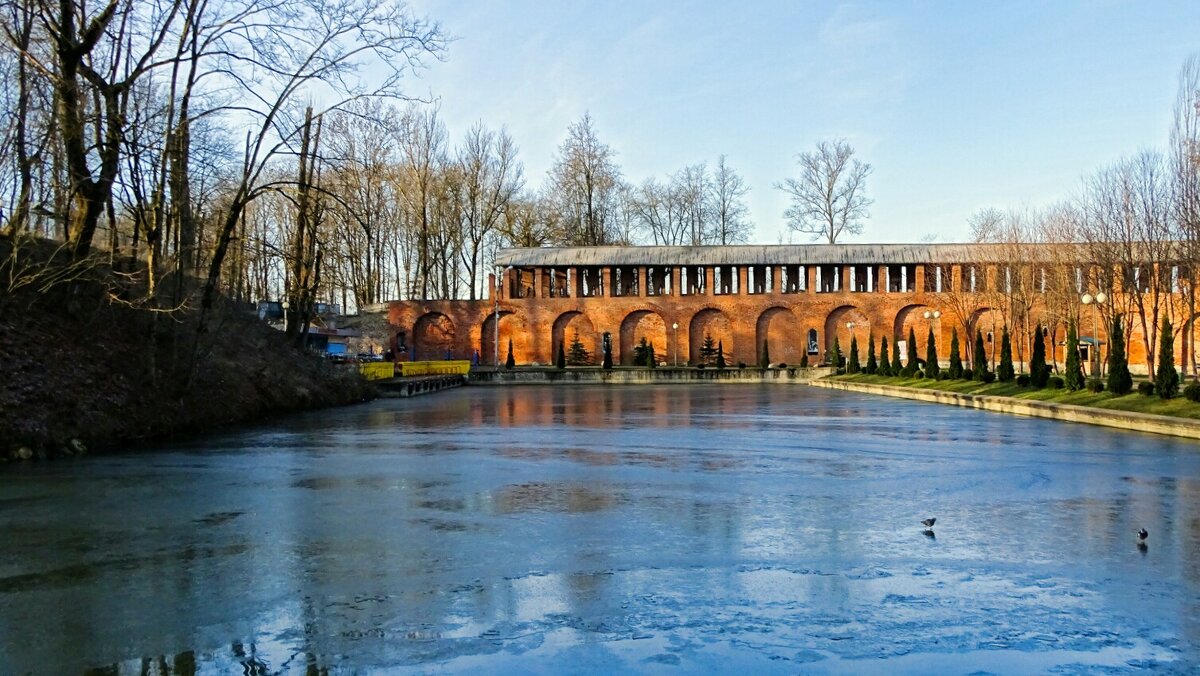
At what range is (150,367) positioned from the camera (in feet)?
60.9

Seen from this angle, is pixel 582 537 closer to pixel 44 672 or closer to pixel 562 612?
pixel 562 612

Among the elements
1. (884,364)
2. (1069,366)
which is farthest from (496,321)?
(1069,366)

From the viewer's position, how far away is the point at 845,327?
Result: 165ft

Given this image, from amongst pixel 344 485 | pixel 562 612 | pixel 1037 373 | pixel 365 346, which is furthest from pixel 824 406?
pixel 365 346

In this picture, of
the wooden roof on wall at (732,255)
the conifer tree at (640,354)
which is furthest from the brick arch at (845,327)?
the conifer tree at (640,354)

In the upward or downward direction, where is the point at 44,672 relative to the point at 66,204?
downward

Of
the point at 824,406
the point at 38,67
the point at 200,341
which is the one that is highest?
the point at 38,67

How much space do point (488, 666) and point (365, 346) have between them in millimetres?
48248

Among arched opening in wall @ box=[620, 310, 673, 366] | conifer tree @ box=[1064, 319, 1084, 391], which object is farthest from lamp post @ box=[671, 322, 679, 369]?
conifer tree @ box=[1064, 319, 1084, 391]

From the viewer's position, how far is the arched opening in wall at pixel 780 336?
50.5 m

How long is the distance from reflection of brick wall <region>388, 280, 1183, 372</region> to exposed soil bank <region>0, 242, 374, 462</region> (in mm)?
25995

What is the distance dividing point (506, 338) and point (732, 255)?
13.2 meters

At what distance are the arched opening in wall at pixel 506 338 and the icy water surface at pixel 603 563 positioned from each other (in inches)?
1446

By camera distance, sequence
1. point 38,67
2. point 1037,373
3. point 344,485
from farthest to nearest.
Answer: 1. point 1037,373
2. point 38,67
3. point 344,485
